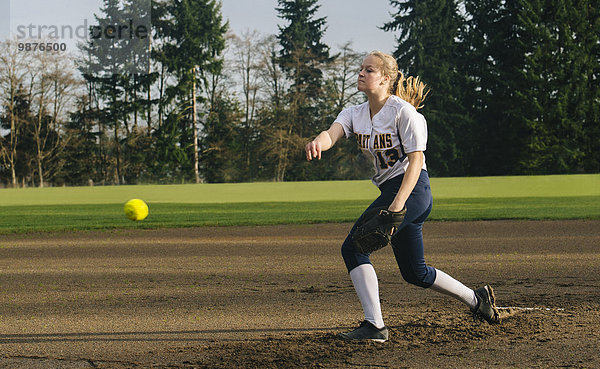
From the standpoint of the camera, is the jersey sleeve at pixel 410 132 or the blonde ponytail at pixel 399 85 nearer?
the jersey sleeve at pixel 410 132

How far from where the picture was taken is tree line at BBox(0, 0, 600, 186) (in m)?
46.2

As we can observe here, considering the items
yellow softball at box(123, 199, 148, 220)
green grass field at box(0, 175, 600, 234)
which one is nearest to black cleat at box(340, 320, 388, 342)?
green grass field at box(0, 175, 600, 234)

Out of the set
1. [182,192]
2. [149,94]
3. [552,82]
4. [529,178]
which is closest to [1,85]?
[149,94]

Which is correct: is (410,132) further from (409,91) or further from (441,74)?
(441,74)

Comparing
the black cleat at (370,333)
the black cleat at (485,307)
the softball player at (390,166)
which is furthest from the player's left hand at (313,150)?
the black cleat at (485,307)

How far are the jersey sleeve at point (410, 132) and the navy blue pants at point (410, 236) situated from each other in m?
0.28

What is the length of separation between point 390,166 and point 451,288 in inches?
40.4

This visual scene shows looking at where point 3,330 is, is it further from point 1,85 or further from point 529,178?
point 1,85

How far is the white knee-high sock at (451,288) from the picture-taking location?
4.65 m

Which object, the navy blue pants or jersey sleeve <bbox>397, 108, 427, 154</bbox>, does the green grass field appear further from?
jersey sleeve <bbox>397, 108, 427, 154</bbox>

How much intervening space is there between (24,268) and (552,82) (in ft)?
144

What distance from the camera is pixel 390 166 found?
4461 millimetres

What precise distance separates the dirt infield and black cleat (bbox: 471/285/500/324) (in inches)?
3.9

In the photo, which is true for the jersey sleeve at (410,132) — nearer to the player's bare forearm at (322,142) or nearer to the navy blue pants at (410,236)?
the navy blue pants at (410,236)
